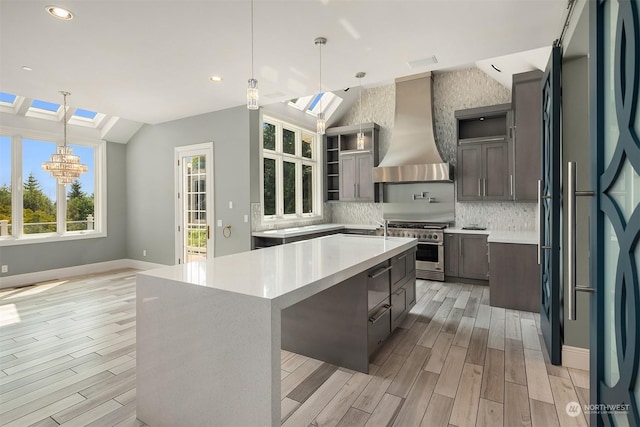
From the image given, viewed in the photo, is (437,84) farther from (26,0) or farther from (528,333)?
(26,0)

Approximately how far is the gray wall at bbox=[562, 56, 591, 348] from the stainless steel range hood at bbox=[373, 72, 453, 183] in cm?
271

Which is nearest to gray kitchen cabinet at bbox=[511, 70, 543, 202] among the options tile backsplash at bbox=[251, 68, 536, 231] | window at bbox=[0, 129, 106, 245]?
tile backsplash at bbox=[251, 68, 536, 231]

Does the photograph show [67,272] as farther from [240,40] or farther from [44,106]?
[240,40]

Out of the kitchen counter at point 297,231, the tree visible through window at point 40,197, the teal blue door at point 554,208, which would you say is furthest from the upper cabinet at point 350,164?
the tree visible through window at point 40,197

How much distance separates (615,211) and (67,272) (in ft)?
24.1

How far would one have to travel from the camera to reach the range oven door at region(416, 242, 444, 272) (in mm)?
5145

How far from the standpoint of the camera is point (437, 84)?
577cm

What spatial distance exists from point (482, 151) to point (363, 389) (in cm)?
424

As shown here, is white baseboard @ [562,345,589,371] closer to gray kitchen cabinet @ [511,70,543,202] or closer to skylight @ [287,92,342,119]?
gray kitchen cabinet @ [511,70,543,202]

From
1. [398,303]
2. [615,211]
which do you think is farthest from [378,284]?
[615,211]

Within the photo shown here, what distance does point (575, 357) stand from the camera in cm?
245

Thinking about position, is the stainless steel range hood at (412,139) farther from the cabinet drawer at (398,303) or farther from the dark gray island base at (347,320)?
the dark gray island base at (347,320)

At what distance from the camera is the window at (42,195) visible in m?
5.07

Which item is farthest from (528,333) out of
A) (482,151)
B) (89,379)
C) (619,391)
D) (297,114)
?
(297,114)
